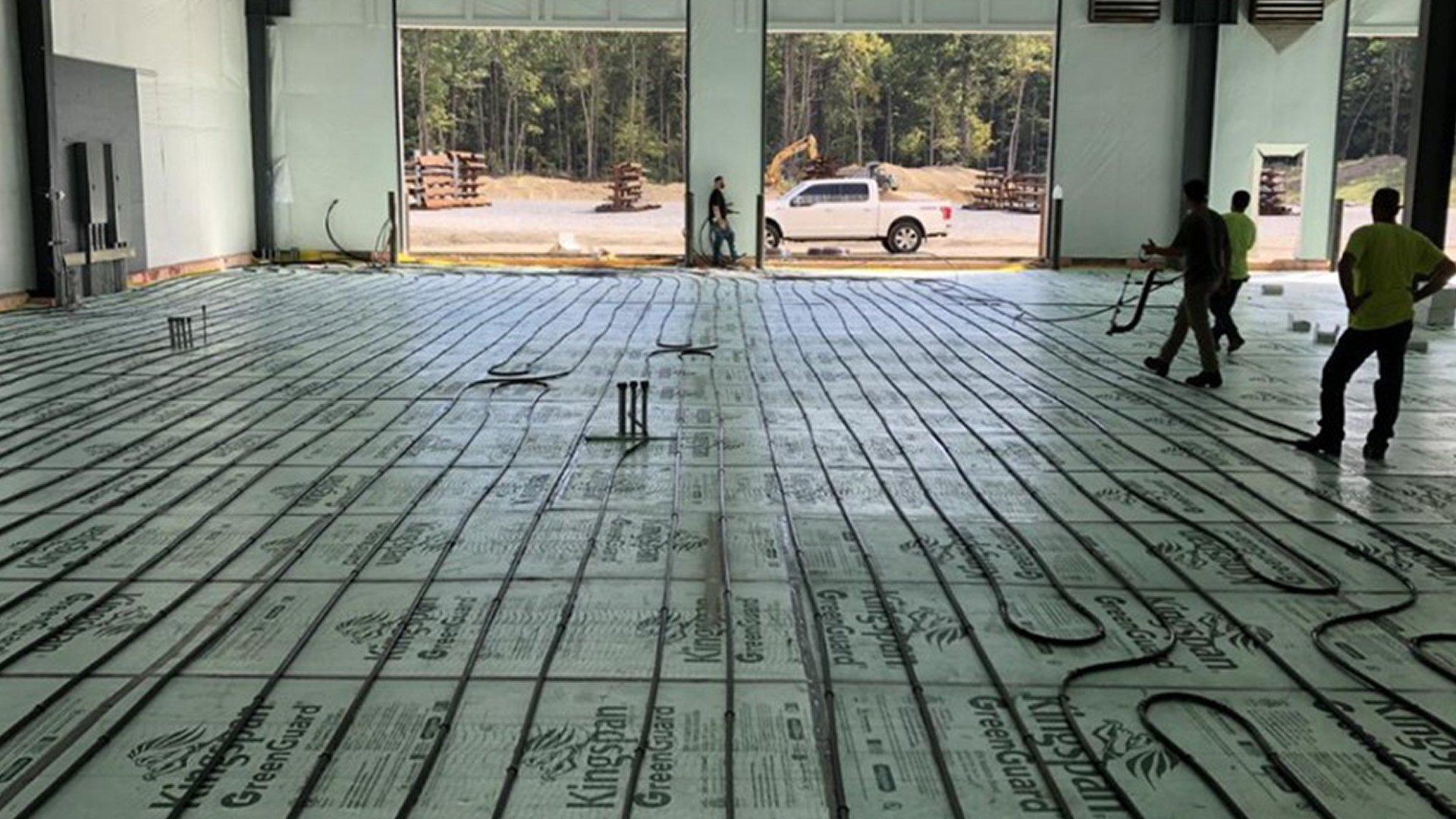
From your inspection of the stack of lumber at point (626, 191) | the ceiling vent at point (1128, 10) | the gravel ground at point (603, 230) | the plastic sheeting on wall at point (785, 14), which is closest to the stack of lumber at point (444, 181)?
the gravel ground at point (603, 230)

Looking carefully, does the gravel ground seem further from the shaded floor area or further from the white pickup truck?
the shaded floor area

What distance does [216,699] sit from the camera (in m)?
4.15

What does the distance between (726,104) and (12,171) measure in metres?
11.1

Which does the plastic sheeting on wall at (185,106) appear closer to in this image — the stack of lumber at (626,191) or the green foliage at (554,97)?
the stack of lumber at (626,191)

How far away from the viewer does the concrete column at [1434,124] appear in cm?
1423

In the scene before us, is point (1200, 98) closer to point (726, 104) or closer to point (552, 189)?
point (726, 104)

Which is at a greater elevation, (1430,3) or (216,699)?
(1430,3)

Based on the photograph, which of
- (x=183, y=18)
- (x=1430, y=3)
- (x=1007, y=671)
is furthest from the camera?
(x=183, y=18)

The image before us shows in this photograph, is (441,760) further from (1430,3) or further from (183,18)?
(183,18)

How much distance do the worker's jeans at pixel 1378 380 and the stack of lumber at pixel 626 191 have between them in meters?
28.5

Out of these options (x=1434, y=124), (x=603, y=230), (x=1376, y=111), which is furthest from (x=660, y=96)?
(x=1434, y=124)

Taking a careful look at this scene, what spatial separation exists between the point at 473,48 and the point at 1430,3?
29406 millimetres

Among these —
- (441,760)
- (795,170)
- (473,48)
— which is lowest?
(441,760)

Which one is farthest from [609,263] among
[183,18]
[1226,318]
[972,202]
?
[972,202]
